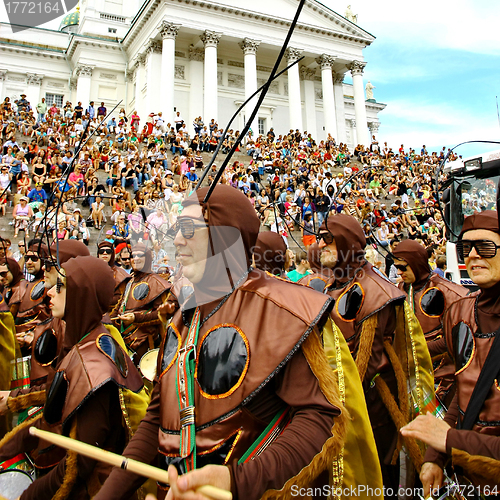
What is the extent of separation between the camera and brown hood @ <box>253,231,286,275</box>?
595 centimetres

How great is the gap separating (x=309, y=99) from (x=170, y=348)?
42241 millimetres

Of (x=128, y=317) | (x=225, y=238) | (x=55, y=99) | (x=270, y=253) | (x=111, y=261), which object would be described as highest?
(x=55, y=99)

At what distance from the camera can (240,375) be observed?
1741 mm

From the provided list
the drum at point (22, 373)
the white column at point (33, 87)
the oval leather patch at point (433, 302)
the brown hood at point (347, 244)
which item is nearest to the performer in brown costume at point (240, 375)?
the brown hood at point (347, 244)

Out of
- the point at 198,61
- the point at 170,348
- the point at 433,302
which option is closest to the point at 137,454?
the point at 170,348

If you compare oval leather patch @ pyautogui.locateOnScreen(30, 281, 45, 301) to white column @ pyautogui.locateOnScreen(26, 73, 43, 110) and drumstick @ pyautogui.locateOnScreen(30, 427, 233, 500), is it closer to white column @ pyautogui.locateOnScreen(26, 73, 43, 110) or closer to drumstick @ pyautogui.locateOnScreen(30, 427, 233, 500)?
→ drumstick @ pyautogui.locateOnScreen(30, 427, 233, 500)

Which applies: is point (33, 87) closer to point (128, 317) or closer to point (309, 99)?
point (309, 99)

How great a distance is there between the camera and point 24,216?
12852 millimetres

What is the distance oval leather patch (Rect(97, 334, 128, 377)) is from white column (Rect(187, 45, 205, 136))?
35.8 metres

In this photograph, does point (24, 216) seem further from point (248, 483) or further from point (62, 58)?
point (62, 58)

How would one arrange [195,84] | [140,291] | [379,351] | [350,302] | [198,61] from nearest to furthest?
[379,351] < [350,302] < [140,291] < [195,84] < [198,61]

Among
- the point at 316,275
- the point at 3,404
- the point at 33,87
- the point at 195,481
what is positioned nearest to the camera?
the point at 195,481

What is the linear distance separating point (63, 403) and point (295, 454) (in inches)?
61.6

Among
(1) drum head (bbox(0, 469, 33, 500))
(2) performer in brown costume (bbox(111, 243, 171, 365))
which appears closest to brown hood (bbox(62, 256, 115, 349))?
(1) drum head (bbox(0, 469, 33, 500))
